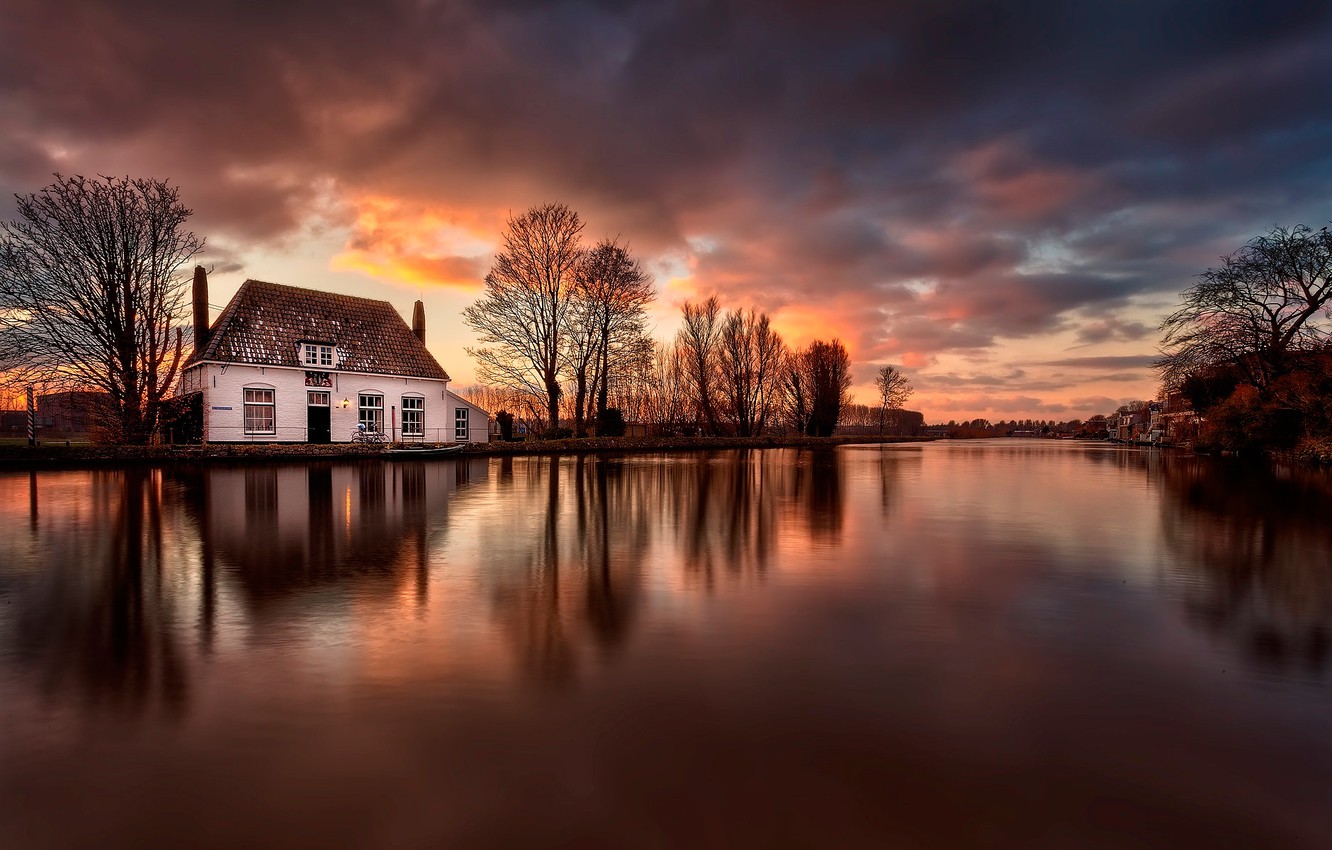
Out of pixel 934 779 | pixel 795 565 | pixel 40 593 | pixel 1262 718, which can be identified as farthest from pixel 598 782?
pixel 40 593

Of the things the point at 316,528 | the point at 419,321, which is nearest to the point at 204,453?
the point at 419,321

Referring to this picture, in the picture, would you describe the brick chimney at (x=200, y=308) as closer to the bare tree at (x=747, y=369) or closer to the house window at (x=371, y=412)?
the house window at (x=371, y=412)

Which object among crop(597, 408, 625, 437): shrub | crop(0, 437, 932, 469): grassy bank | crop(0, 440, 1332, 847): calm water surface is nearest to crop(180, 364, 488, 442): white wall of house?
crop(0, 437, 932, 469): grassy bank

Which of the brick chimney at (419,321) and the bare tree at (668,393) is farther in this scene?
the bare tree at (668,393)

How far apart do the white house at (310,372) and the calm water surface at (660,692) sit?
23.7 m

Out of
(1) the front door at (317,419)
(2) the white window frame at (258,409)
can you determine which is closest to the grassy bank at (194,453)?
(2) the white window frame at (258,409)

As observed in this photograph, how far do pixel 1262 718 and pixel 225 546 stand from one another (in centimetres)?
1045

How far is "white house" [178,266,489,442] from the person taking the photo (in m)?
28.8

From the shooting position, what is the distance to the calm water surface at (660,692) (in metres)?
2.49

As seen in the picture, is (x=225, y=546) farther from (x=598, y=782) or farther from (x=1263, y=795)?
(x=1263, y=795)

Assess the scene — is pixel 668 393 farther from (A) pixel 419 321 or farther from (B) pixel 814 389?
(A) pixel 419 321

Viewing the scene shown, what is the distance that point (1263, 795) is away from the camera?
268 cm

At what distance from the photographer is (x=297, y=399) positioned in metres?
30.6

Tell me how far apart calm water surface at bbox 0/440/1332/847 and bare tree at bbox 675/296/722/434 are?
47.4 metres
